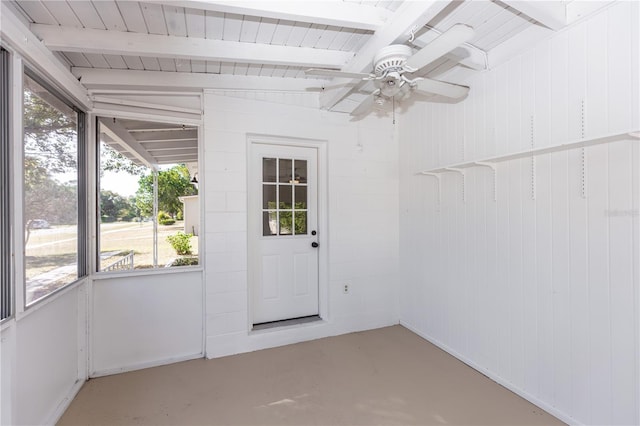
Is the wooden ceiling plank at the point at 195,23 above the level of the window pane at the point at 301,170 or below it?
above

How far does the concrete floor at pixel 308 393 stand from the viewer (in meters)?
1.94

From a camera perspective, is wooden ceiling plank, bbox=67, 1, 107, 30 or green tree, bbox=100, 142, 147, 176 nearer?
wooden ceiling plank, bbox=67, 1, 107, 30

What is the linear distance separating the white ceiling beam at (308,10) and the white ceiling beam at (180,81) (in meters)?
0.91

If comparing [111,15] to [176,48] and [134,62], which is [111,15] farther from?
[134,62]

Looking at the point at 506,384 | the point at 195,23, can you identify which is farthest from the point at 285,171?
the point at 506,384

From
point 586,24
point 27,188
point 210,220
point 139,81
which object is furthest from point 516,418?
point 139,81

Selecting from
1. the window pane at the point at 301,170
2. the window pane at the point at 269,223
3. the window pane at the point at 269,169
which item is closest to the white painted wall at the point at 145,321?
the window pane at the point at 269,223

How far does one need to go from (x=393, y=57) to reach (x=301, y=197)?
6.06 feet

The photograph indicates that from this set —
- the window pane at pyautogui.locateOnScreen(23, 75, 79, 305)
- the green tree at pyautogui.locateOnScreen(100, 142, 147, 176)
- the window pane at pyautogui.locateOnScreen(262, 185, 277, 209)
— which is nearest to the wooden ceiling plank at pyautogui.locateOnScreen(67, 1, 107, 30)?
the window pane at pyautogui.locateOnScreen(23, 75, 79, 305)

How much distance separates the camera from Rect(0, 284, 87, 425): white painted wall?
1.53 metres

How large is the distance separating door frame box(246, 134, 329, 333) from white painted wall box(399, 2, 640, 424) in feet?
3.88

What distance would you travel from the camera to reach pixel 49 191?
6.33 ft

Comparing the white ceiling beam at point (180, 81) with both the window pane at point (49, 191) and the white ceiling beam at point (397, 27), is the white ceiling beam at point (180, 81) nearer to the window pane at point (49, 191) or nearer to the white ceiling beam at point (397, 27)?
the window pane at point (49, 191)

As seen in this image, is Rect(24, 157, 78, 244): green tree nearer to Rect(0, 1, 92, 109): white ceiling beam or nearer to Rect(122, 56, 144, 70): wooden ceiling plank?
Rect(0, 1, 92, 109): white ceiling beam
